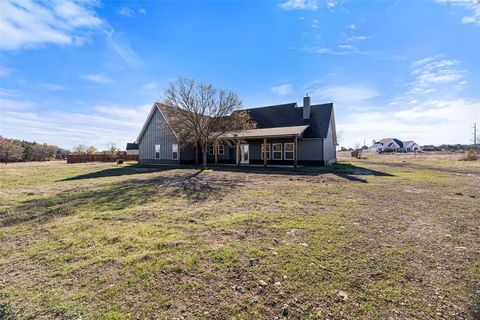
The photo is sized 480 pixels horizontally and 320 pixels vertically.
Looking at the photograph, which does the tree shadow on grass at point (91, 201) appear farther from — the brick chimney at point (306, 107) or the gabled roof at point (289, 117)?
the brick chimney at point (306, 107)

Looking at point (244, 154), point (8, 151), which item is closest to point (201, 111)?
point (244, 154)

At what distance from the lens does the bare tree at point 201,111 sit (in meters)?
19.0

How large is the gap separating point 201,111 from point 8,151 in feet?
95.5

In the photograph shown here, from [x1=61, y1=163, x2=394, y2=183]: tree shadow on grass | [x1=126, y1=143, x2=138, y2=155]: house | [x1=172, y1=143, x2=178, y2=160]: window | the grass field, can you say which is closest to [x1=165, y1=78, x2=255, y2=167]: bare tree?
[x1=61, y1=163, x2=394, y2=183]: tree shadow on grass

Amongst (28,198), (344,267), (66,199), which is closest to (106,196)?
(66,199)

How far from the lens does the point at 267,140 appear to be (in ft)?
73.0

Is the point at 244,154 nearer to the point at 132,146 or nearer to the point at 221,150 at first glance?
the point at 221,150

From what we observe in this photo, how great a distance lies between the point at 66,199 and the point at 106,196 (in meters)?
1.19

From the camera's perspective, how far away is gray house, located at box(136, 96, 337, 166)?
68.5 ft

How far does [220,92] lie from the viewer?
63.8 ft

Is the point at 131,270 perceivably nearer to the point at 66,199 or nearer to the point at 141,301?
the point at 141,301

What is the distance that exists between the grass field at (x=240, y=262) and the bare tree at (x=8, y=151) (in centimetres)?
3305

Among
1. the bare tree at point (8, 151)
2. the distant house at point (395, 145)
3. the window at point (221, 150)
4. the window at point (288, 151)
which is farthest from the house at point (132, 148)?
the distant house at point (395, 145)

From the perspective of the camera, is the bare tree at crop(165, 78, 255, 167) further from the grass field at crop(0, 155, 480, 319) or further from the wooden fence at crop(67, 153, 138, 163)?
the wooden fence at crop(67, 153, 138, 163)
